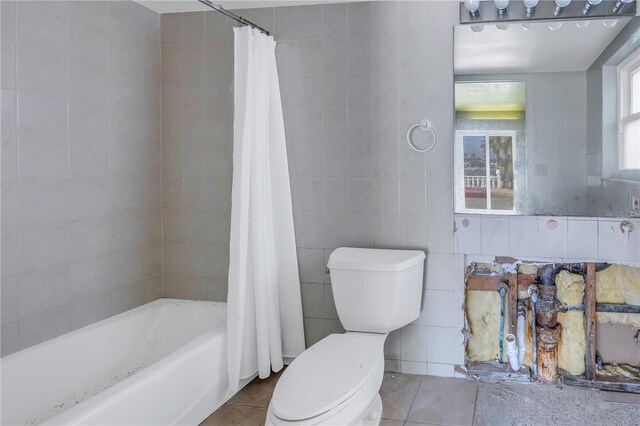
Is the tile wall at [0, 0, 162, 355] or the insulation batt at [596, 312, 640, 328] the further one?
the insulation batt at [596, 312, 640, 328]

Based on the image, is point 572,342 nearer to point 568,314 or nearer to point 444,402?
point 568,314

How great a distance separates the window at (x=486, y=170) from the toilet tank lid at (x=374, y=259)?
1.35ft

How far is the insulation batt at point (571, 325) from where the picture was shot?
274cm

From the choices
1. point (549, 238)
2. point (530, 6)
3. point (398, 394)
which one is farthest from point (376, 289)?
point (530, 6)

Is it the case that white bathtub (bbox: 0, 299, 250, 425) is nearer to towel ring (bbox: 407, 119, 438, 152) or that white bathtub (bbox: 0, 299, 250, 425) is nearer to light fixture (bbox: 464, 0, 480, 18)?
towel ring (bbox: 407, 119, 438, 152)

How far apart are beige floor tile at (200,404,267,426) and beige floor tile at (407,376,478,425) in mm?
683

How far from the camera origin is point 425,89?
2818 mm

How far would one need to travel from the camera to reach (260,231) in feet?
8.91

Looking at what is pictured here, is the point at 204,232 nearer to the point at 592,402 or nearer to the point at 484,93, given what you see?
the point at 484,93

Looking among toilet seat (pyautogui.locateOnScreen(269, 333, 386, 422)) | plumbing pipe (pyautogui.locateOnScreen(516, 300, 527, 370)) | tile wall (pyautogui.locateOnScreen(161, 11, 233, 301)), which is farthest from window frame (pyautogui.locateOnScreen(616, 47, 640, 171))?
tile wall (pyautogui.locateOnScreen(161, 11, 233, 301))

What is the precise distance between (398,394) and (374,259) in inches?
27.2

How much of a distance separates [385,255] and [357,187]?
445mm

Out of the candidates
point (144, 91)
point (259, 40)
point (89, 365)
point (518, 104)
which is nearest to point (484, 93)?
point (518, 104)

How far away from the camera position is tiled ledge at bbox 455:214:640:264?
2631mm
